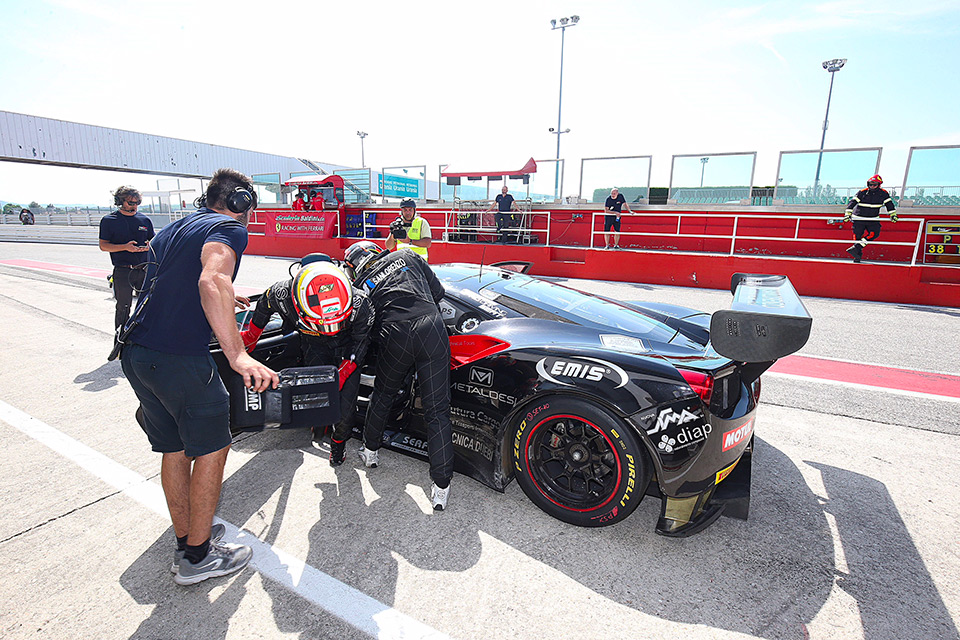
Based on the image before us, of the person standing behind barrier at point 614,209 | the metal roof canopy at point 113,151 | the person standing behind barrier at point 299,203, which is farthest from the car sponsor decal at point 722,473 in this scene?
the metal roof canopy at point 113,151

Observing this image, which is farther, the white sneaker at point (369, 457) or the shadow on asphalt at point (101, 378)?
the shadow on asphalt at point (101, 378)

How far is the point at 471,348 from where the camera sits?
285cm

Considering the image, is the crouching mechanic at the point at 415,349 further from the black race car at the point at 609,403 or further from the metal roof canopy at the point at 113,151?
the metal roof canopy at the point at 113,151

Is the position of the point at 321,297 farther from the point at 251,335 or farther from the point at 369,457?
the point at 369,457

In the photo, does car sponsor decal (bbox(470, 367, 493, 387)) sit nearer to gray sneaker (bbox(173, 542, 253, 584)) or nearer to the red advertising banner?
gray sneaker (bbox(173, 542, 253, 584))

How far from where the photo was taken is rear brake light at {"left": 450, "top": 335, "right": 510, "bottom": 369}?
2.73 m

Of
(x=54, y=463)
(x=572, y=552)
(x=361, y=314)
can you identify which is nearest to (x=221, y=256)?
(x=361, y=314)

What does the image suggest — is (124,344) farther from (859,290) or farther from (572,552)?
(859,290)

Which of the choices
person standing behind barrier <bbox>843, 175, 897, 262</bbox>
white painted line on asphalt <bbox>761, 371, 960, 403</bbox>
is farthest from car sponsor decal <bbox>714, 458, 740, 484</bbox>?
person standing behind barrier <bbox>843, 175, 897, 262</bbox>

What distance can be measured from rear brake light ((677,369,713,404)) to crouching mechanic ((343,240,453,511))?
1.29m

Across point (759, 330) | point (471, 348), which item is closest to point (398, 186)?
point (471, 348)

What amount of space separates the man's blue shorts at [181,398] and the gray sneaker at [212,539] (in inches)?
19.1

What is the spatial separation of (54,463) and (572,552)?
3.31m

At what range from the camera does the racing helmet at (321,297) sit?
2496mm
